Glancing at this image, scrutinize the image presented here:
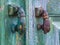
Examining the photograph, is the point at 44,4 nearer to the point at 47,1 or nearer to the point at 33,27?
the point at 47,1

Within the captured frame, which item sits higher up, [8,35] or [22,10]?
[22,10]

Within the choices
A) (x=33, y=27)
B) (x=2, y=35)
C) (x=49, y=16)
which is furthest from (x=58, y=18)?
(x=2, y=35)

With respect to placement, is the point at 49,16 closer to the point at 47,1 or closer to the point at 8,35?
the point at 47,1

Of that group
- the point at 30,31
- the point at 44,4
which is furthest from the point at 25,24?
the point at 44,4

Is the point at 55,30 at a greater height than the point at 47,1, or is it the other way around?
the point at 47,1

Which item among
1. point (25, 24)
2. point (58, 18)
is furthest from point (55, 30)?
point (25, 24)

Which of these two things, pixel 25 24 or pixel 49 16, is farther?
pixel 49 16

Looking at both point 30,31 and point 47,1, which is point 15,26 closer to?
point 30,31

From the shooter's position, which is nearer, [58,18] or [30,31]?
[30,31]
